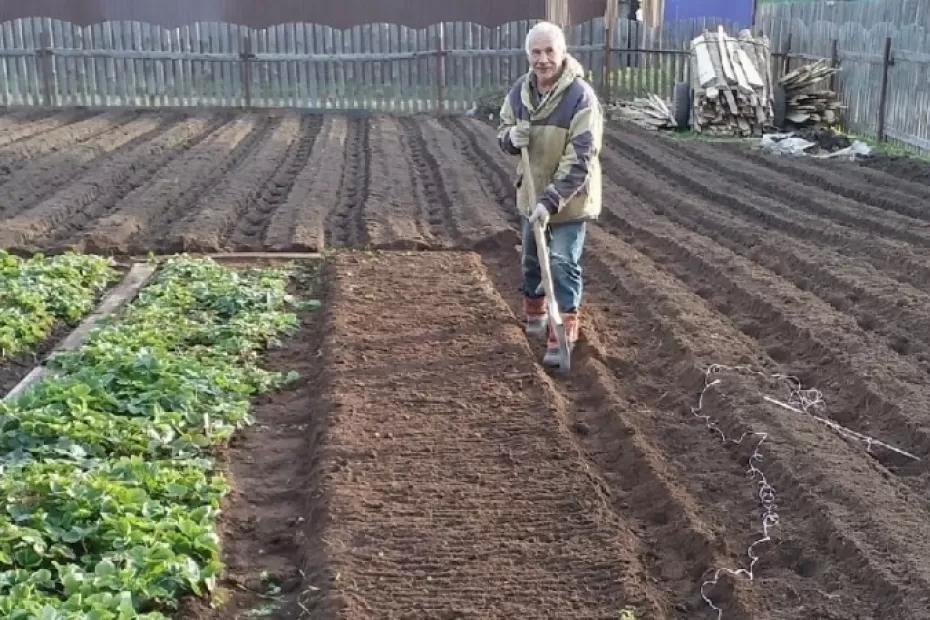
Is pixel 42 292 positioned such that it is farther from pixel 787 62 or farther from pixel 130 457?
pixel 787 62

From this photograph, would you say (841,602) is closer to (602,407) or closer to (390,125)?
(602,407)

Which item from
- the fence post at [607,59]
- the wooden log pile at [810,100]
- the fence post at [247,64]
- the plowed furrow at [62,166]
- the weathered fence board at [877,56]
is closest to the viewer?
the plowed furrow at [62,166]

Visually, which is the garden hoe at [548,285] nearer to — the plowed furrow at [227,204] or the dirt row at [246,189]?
the dirt row at [246,189]

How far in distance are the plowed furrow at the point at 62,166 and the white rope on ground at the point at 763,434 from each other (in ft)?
24.1

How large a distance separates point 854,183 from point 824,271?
15.3 ft

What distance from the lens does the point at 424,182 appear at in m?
12.8

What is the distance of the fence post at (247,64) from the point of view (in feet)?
70.0

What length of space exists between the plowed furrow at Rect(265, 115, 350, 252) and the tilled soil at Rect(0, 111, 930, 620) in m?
0.05

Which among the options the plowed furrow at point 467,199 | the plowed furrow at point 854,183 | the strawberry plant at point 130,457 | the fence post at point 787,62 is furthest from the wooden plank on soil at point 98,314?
the fence post at point 787,62

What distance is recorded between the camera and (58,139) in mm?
15602

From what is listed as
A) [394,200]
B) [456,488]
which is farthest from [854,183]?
[456,488]

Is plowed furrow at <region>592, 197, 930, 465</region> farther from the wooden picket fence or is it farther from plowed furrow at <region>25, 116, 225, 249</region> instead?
the wooden picket fence

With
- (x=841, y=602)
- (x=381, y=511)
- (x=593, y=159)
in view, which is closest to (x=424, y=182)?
(x=593, y=159)

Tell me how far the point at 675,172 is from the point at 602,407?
8.22 meters
